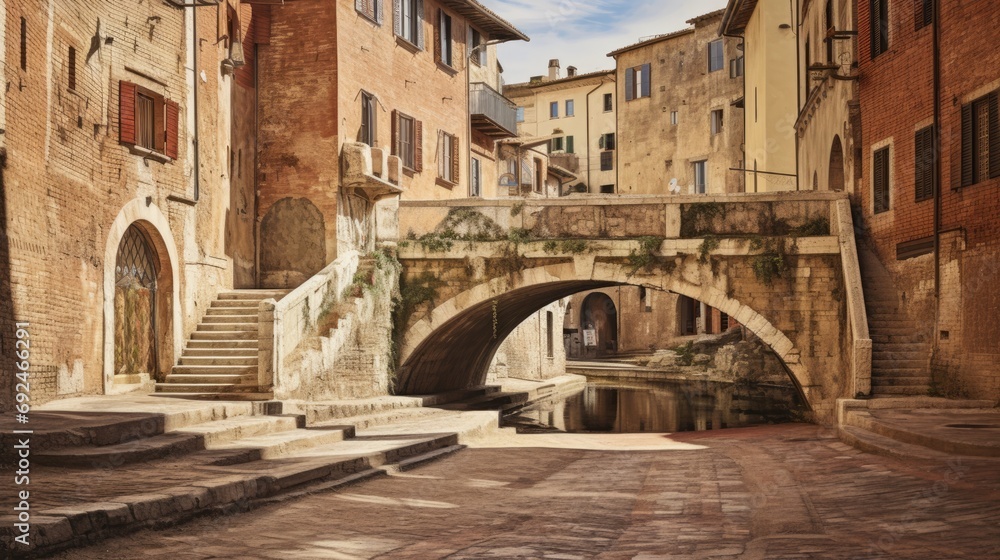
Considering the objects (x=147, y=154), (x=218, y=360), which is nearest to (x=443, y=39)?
(x=147, y=154)

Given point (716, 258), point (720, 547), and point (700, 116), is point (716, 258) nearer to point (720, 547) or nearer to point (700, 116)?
point (720, 547)

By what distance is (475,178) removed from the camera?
100.0 feet

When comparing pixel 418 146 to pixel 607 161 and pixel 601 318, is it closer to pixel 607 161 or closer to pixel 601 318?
pixel 601 318

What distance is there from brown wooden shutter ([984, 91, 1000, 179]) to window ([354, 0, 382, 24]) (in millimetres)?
12705

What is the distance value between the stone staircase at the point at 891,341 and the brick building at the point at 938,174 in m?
0.07

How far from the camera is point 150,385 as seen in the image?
1627 cm

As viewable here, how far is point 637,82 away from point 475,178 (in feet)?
68.1

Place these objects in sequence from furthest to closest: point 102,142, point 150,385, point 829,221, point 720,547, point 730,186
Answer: point 730,186, point 829,221, point 150,385, point 102,142, point 720,547

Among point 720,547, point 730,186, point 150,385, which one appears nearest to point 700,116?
point 730,186

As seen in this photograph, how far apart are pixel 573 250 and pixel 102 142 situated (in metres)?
9.11

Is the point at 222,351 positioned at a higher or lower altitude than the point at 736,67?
lower

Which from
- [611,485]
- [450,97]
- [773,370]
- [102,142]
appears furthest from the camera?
[773,370]

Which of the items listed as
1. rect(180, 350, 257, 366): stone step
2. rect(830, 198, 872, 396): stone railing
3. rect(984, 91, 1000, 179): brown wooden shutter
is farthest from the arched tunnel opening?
rect(984, 91, 1000, 179): brown wooden shutter

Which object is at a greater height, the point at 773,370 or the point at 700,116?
the point at 700,116
